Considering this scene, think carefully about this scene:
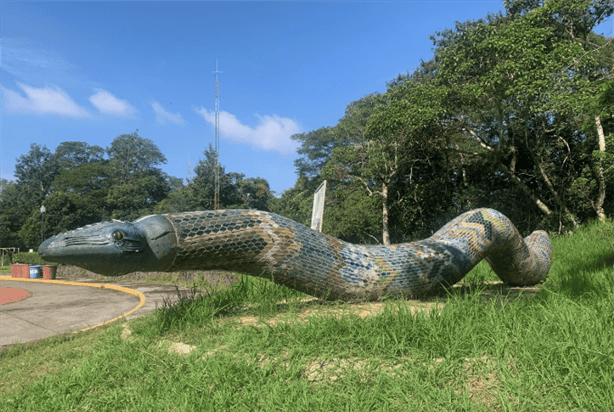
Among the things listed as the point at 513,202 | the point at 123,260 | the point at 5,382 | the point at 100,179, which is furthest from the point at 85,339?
the point at 100,179

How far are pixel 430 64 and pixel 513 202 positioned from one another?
34.8 ft

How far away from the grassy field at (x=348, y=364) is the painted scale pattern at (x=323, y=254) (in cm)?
33

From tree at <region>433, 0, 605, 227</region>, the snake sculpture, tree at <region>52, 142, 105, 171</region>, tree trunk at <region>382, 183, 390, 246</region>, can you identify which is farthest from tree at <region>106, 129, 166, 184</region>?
the snake sculpture

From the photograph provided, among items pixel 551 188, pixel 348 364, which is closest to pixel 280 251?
pixel 348 364

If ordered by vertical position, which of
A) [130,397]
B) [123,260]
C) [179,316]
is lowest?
[130,397]

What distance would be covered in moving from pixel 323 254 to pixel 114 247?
155cm

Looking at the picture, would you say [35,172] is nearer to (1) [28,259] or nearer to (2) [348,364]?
(1) [28,259]

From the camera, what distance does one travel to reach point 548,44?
1108cm

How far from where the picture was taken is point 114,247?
99.8 inches

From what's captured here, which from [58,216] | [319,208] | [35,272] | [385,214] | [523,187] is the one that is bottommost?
[35,272]

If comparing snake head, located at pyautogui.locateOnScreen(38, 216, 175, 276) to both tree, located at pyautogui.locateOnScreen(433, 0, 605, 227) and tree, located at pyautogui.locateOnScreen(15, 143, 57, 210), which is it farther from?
tree, located at pyautogui.locateOnScreen(15, 143, 57, 210)

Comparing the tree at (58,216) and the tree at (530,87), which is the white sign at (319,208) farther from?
the tree at (58,216)

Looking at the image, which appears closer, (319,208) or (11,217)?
(319,208)

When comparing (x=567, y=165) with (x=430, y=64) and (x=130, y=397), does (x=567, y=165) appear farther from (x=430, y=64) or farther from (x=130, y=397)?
(x=130, y=397)
